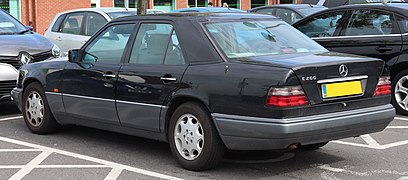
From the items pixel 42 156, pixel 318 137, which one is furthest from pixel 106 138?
pixel 318 137

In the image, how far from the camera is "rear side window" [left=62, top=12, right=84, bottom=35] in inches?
503

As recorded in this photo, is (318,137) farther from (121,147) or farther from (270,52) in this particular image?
(121,147)

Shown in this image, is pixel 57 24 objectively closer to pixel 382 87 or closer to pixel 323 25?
pixel 323 25

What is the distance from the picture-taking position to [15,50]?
9.27 metres

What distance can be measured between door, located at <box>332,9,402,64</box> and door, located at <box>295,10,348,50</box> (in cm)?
11

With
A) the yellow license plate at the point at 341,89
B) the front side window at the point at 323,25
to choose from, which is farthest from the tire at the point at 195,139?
the front side window at the point at 323,25

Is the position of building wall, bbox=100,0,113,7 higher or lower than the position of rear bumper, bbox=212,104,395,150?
higher

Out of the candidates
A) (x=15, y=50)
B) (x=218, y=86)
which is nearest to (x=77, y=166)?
(x=218, y=86)

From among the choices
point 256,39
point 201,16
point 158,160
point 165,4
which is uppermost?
→ point 201,16

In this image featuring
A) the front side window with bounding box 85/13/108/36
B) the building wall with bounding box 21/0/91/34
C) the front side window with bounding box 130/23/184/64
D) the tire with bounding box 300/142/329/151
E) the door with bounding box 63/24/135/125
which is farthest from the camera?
the building wall with bounding box 21/0/91/34

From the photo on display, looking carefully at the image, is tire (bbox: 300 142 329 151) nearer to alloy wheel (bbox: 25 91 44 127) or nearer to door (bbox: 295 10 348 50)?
alloy wheel (bbox: 25 91 44 127)

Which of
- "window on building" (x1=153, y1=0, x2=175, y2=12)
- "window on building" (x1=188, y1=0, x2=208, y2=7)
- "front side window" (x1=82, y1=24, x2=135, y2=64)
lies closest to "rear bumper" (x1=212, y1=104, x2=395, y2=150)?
"front side window" (x1=82, y1=24, x2=135, y2=64)

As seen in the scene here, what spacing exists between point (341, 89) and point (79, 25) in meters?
8.27

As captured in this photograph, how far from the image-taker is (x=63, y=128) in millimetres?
7895
